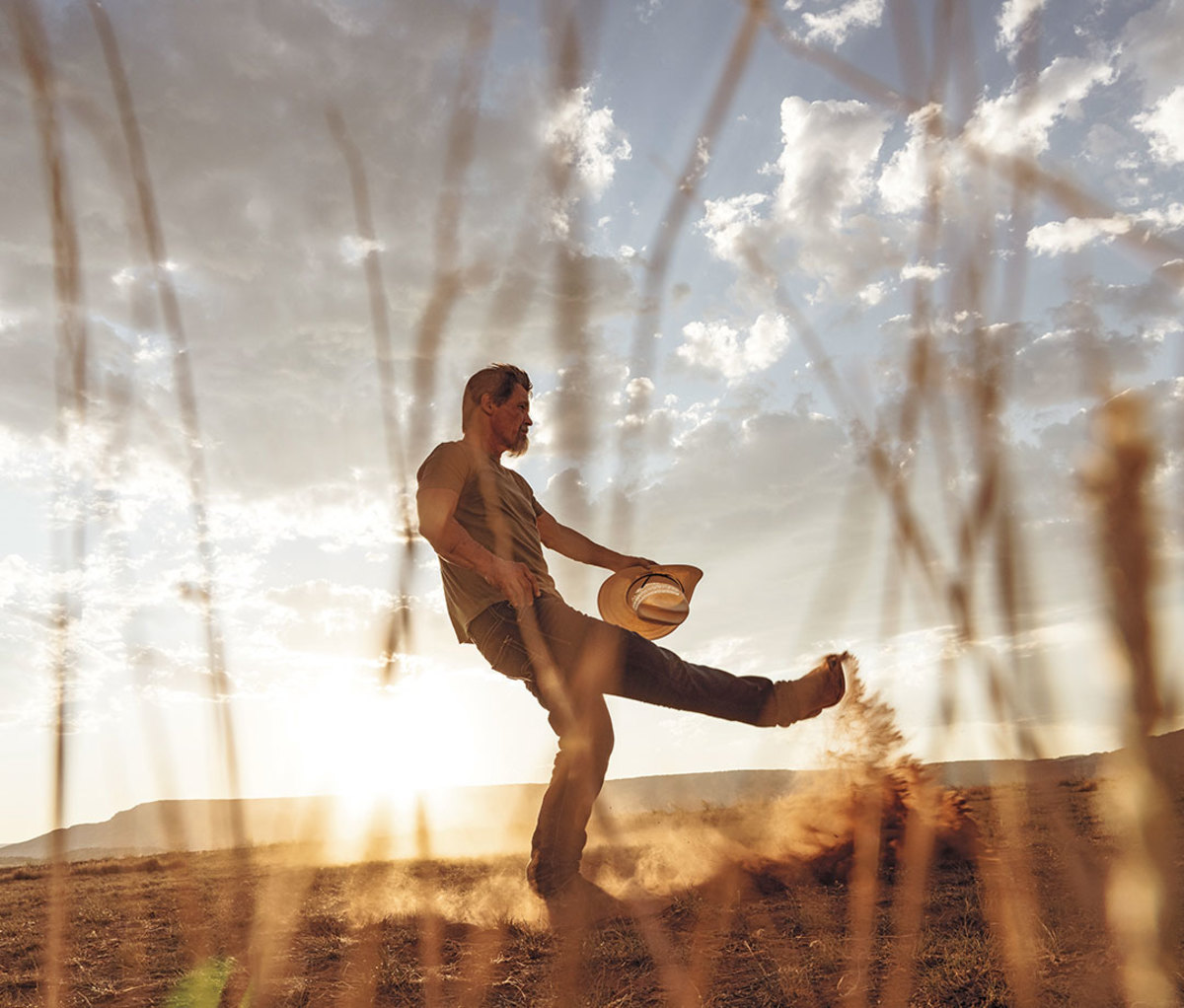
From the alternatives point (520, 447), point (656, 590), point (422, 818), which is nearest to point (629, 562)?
point (656, 590)

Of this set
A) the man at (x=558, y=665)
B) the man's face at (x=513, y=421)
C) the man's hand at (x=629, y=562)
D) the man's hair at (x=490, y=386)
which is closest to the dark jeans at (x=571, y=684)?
the man at (x=558, y=665)

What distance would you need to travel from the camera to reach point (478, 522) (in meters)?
3.27

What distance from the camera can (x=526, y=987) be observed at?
2.30 meters

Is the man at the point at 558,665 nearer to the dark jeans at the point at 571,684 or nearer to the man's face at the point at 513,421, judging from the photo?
the dark jeans at the point at 571,684

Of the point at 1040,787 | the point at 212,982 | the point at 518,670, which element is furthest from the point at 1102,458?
the point at 212,982

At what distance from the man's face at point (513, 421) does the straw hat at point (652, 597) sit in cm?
69

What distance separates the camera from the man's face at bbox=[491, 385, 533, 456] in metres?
3.46

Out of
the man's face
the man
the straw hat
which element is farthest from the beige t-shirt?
the straw hat

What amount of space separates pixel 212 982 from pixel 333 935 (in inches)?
23.9

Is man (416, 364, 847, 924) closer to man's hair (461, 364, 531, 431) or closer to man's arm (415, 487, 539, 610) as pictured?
man's arm (415, 487, 539, 610)

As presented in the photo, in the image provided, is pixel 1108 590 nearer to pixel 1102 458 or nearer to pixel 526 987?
pixel 1102 458

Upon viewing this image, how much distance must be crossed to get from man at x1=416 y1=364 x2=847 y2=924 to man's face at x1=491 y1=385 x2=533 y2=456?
197 millimetres

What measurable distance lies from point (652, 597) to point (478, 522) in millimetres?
783

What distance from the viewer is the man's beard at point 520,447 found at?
3521mm
